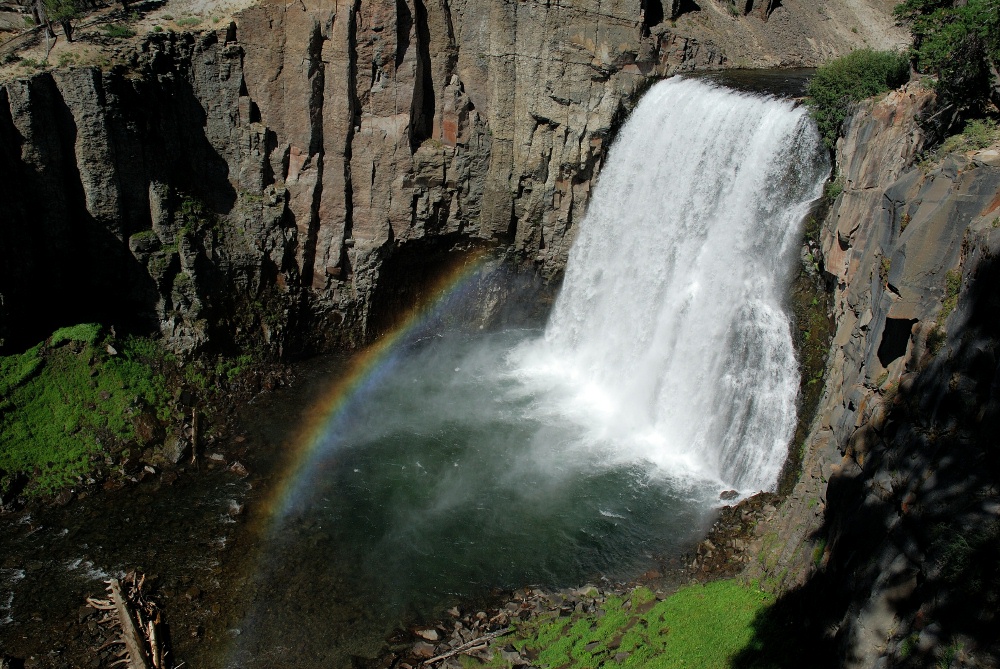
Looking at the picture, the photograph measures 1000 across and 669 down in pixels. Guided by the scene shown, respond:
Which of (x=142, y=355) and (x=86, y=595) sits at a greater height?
(x=142, y=355)

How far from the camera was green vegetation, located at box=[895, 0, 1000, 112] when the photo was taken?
13141 millimetres

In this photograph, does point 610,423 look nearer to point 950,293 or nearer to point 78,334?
point 950,293

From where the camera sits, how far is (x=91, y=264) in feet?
68.3

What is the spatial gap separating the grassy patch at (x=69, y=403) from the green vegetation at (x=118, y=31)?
340 inches

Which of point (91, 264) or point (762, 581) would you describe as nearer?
point (762, 581)

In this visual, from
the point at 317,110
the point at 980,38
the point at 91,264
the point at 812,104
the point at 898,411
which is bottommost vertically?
the point at 91,264

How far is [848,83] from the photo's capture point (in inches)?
679

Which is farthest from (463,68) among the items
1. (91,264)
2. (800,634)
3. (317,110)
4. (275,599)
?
(800,634)

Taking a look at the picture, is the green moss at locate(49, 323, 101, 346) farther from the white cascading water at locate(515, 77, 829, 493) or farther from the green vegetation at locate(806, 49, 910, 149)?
the green vegetation at locate(806, 49, 910, 149)

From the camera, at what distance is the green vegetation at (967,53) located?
13141mm

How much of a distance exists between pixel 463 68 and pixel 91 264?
1301 cm

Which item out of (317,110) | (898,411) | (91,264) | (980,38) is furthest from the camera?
(317,110)

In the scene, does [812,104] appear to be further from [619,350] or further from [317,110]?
[317,110]

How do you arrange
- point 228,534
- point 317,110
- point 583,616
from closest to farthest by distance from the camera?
point 583,616 → point 228,534 → point 317,110
